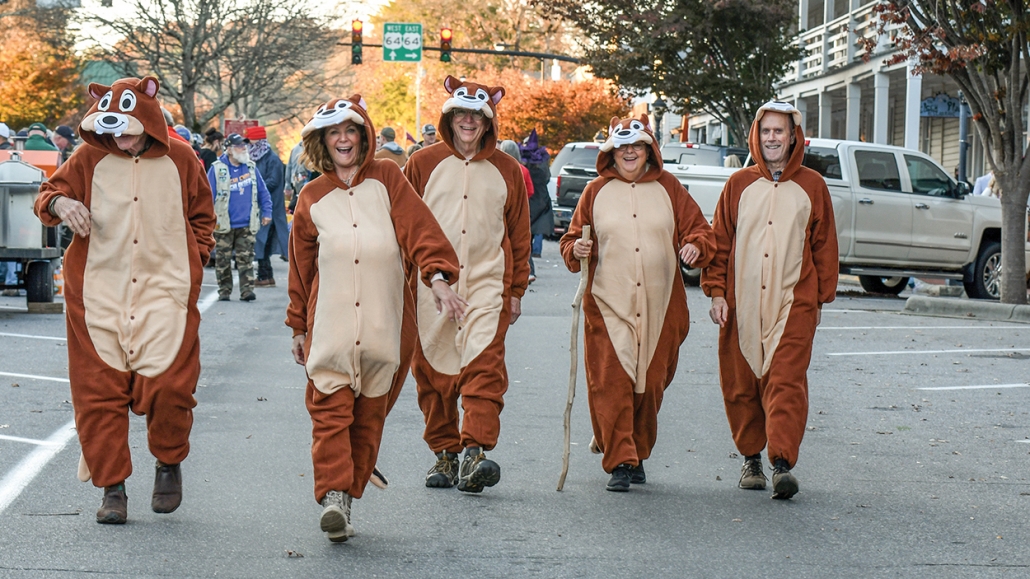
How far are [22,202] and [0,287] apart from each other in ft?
4.39

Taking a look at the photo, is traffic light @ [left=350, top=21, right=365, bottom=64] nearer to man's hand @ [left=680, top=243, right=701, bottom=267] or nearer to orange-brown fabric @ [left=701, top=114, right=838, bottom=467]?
orange-brown fabric @ [left=701, top=114, right=838, bottom=467]

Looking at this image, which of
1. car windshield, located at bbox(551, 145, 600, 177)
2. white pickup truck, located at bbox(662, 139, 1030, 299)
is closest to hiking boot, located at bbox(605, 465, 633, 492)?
white pickup truck, located at bbox(662, 139, 1030, 299)

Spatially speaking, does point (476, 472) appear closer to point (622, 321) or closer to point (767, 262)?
point (622, 321)

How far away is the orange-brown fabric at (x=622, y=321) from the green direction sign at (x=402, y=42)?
1542 inches

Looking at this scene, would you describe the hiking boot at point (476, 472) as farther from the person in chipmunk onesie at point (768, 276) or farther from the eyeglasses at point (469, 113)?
the eyeglasses at point (469, 113)

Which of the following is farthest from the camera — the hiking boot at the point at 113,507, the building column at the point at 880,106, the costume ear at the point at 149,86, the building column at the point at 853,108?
the building column at the point at 853,108

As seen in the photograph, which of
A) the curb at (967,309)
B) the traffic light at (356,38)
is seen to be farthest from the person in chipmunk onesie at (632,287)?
the traffic light at (356,38)

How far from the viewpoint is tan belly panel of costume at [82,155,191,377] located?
6035 millimetres

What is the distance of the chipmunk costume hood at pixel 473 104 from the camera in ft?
22.6

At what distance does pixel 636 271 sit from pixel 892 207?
1256 cm

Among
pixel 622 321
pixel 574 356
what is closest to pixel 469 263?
pixel 574 356

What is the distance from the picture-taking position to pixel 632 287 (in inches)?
275

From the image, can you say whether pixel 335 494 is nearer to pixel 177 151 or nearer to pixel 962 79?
pixel 177 151

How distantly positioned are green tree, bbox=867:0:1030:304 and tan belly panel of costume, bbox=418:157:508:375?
1113 centimetres
